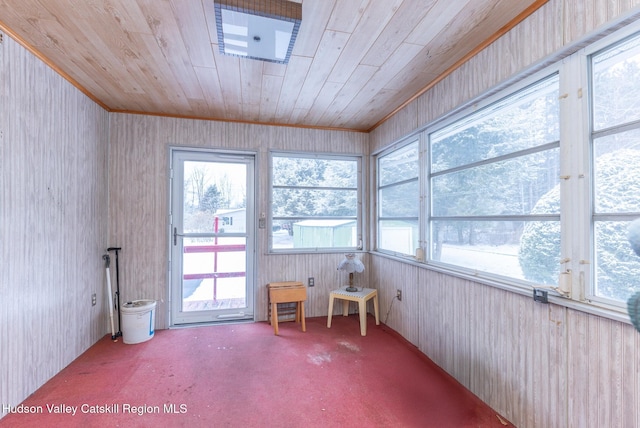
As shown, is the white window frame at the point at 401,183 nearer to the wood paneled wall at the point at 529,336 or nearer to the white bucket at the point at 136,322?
the wood paneled wall at the point at 529,336

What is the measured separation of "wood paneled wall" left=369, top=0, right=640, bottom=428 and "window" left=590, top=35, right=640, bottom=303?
17cm

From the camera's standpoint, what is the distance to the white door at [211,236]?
3408mm

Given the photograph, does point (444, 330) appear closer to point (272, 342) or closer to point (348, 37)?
point (272, 342)

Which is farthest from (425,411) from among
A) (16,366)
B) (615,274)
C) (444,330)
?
(16,366)

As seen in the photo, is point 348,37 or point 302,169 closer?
point 348,37

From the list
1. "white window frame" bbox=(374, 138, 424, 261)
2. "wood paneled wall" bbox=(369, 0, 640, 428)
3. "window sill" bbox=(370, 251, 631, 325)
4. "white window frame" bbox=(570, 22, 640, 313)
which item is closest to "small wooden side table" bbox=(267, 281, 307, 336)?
"white window frame" bbox=(374, 138, 424, 261)

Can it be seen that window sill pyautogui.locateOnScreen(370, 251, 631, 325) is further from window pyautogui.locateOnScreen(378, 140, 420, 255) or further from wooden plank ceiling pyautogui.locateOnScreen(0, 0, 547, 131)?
wooden plank ceiling pyautogui.locateOnScreen(0, 0, 547, 131)

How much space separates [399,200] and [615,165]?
196 centimetres

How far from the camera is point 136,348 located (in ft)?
9.11

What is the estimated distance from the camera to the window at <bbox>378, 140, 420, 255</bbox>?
2.93 meters

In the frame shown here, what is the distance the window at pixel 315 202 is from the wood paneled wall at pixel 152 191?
202 mm

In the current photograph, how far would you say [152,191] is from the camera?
3.26 metres

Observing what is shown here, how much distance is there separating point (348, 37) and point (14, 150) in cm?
236

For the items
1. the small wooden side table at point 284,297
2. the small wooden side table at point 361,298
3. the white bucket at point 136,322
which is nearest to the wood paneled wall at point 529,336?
the small wooden side table at point 361,298
